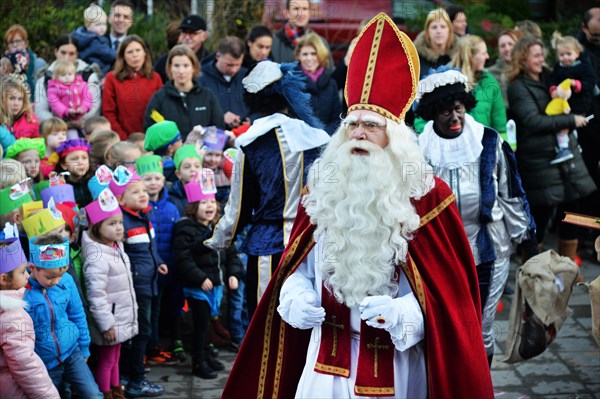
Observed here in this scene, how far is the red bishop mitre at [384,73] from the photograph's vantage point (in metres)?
4.68

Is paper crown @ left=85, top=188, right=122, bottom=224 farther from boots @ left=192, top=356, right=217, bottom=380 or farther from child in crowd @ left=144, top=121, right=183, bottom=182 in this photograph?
child in crowd @ left=144, top=121, right=183, bottom=182

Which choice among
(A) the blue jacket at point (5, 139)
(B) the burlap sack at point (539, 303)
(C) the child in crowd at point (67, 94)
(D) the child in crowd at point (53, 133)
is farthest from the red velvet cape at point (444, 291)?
(C) the child in crowd at point (67, 94)

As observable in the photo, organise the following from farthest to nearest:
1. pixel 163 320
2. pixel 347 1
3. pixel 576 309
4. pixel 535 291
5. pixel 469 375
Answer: pixel 347 1
pixel 576 309
pixel 163 320
pixel 535 291
pixel 469 375

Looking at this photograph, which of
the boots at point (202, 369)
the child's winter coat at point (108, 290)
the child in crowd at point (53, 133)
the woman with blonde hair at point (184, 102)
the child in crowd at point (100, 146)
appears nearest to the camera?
the child's winter coat at point (108, 290)

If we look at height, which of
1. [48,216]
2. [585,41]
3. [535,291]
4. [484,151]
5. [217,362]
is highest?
[585,41]

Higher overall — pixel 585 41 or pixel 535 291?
pixel 585 41

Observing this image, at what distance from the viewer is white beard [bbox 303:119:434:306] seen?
15.0 ft

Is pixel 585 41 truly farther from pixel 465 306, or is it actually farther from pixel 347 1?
pixel 465 306

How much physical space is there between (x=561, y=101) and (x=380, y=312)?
5.75m

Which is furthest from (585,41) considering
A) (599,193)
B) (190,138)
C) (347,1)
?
(190,138)

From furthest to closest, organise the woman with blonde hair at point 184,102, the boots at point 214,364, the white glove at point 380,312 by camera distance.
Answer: the woman with blonde hair at point 184,102
the boots at point 214,364
the white glove at point 380,312

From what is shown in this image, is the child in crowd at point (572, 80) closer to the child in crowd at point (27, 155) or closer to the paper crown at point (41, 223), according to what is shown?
the child in crowd at point (27, 155)

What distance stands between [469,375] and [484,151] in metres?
2.14

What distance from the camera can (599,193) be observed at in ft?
34.7
